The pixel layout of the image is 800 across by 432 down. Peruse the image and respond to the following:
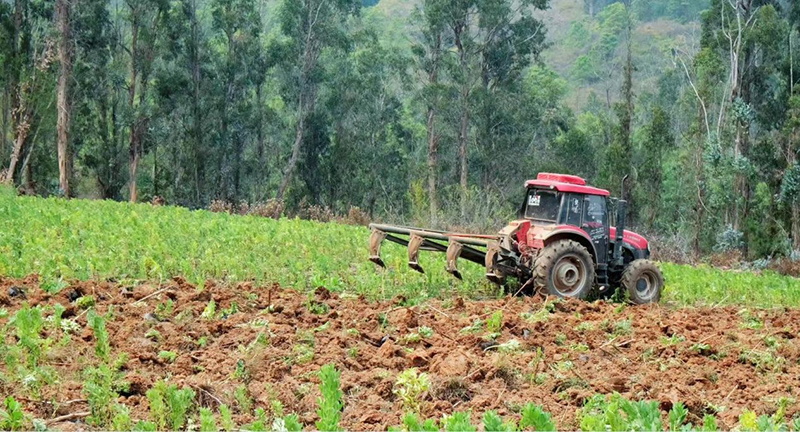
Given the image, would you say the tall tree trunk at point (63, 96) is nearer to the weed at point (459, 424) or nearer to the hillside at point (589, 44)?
→ the weed at point (459, 424)

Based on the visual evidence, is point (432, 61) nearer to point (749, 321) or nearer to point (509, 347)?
point (749, 321)

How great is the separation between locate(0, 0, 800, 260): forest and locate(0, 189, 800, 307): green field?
48.2 ft

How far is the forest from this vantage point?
110ft

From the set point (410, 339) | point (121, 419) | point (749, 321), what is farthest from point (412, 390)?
point (749, 321)

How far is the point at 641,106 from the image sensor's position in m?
64.7

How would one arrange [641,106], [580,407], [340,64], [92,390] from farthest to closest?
[641,106] → [340,64] → [580,407] → [92,390]

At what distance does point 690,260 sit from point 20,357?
26.2m

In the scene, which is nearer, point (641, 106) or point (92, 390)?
point (92, 390)

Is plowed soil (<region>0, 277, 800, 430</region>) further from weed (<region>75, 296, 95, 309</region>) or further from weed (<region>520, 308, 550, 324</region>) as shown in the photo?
weed (<region>75, 296, 95, 309</region>)

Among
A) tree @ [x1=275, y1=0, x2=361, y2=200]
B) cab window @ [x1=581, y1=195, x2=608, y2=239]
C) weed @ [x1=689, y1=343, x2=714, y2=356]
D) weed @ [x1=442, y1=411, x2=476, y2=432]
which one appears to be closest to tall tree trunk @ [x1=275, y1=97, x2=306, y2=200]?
tree @ [x1=275, y1=0, x2=361, y2=200]

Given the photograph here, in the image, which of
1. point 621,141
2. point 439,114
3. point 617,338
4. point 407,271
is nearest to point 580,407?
point 617,338

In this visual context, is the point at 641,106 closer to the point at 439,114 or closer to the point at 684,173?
the point at 684,173

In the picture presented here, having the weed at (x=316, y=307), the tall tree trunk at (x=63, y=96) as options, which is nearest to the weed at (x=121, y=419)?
the weed at (x=316, y=307)

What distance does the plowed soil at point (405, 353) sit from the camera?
6.45m
